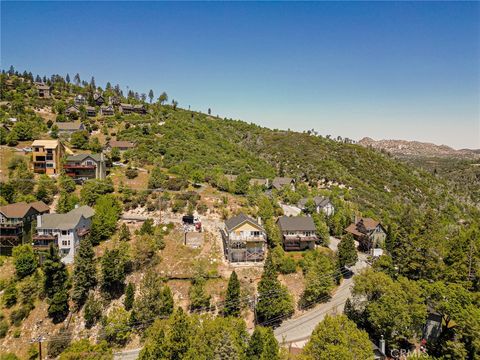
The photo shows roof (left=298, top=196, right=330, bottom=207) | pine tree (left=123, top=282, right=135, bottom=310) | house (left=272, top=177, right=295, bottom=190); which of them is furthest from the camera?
house (left=272, top=177, right=295, bottom=190)

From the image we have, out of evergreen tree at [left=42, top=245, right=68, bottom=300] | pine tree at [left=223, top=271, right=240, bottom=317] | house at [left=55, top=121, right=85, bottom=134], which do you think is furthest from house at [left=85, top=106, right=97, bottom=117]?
pine tree at [left=223, top=271, right=240, bottom=317]

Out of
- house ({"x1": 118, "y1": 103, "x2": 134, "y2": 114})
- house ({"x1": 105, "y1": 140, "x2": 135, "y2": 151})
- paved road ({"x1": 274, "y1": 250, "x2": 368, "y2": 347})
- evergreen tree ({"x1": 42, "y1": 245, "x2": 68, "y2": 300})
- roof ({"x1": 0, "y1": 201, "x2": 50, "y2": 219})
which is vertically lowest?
paved road ({"x1": 274, "y1": 250, "x2": 368, "y2": 347})

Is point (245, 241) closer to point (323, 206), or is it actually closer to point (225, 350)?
point (225, 350)

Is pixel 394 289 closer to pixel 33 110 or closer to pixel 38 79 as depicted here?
pixel 33 110

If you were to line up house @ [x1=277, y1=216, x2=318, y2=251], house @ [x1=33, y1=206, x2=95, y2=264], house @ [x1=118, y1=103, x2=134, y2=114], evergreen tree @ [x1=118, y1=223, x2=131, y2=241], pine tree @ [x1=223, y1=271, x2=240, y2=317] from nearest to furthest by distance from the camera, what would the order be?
pine tree @ [x1=223, y1=271, x2=240, y2=317] < house @ [x1=33, y1=206, x2=95, y2=264] < evergreen tree @ [x1=118, y1=223, x2=131, y2=241] < house @ [x1=277, y1=216, x2=318, y2=251] < house @ [x1=118, y1=103, x2=134, y2=114]

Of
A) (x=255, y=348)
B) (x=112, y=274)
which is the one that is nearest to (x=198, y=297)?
(x=112, y=274)

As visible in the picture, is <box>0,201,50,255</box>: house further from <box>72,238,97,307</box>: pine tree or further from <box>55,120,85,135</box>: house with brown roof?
<box>55,120,85,135</box>: house with brown roof

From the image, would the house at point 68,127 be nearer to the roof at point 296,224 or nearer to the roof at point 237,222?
the roof at point 237,222
